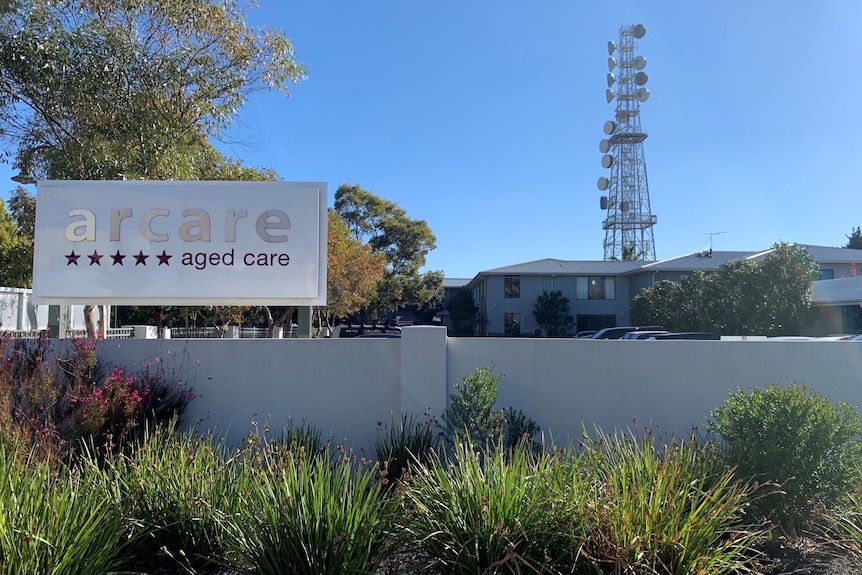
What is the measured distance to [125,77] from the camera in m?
9.95

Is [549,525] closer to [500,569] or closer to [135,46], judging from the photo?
[500,569]

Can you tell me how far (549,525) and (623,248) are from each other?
6189 centimetres

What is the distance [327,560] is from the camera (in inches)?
134

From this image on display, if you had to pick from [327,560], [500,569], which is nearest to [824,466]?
[500,569]

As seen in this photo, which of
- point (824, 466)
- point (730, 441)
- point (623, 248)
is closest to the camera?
point (824, 466)

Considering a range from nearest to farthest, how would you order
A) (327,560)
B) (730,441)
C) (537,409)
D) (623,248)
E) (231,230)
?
(327,560)
(730,441)
(537,409)
(231,230)
(623,248)

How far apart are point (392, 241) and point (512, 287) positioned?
9.69m

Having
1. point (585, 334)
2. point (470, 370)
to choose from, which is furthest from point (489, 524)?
point (585, 334)

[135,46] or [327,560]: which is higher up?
[135,46]

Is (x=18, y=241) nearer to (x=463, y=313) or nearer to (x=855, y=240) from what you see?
(x=463, y=313)

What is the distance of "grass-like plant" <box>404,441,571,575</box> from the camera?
3.49 meters

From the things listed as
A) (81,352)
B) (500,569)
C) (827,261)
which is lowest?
(500,569)

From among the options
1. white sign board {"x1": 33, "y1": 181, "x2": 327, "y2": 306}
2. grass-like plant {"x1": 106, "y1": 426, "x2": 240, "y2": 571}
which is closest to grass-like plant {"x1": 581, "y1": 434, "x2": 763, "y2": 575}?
grass-like plant {"x1": 106, "y1": 426, "x2": 240, "y2": 571}

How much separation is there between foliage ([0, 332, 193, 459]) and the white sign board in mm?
1036
